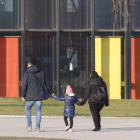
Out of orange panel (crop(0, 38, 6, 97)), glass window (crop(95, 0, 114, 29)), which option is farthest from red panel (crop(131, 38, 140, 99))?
orange panel (crop(0, 38, 6, 97))

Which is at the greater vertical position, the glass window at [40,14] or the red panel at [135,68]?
the glass window at [40,14]

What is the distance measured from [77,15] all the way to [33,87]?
1113cm

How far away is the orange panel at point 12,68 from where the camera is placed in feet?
64.8

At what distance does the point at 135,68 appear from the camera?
19969mm

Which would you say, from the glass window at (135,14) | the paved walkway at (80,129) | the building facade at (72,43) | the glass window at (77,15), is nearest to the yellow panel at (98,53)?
the building facade at (72,43)

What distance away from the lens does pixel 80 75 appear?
20.0 m

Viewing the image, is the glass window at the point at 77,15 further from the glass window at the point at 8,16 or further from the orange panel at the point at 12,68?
the orange panel at the point at 12,68

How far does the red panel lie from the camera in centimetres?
1991

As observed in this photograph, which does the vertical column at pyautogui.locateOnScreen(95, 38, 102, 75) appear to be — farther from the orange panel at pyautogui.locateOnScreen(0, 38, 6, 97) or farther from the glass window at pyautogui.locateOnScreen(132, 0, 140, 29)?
the orange panel at pyautogui.locateOnScreen(0, 38, 6, 97)

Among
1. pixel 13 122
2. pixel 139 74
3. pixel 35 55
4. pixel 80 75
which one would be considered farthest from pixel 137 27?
pixel 13 122

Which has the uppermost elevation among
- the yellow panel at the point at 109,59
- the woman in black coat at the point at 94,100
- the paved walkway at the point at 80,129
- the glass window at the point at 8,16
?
the glass window at the point at 8,16

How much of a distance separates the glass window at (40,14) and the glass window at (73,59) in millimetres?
1009

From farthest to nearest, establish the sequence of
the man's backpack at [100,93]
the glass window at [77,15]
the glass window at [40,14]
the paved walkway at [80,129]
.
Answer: the glass window at [77,15] < the glass window at [40,14] < the man's backpack at [100,93] < the paved walkway at [80,129]

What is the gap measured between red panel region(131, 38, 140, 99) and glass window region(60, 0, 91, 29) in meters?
2.51
